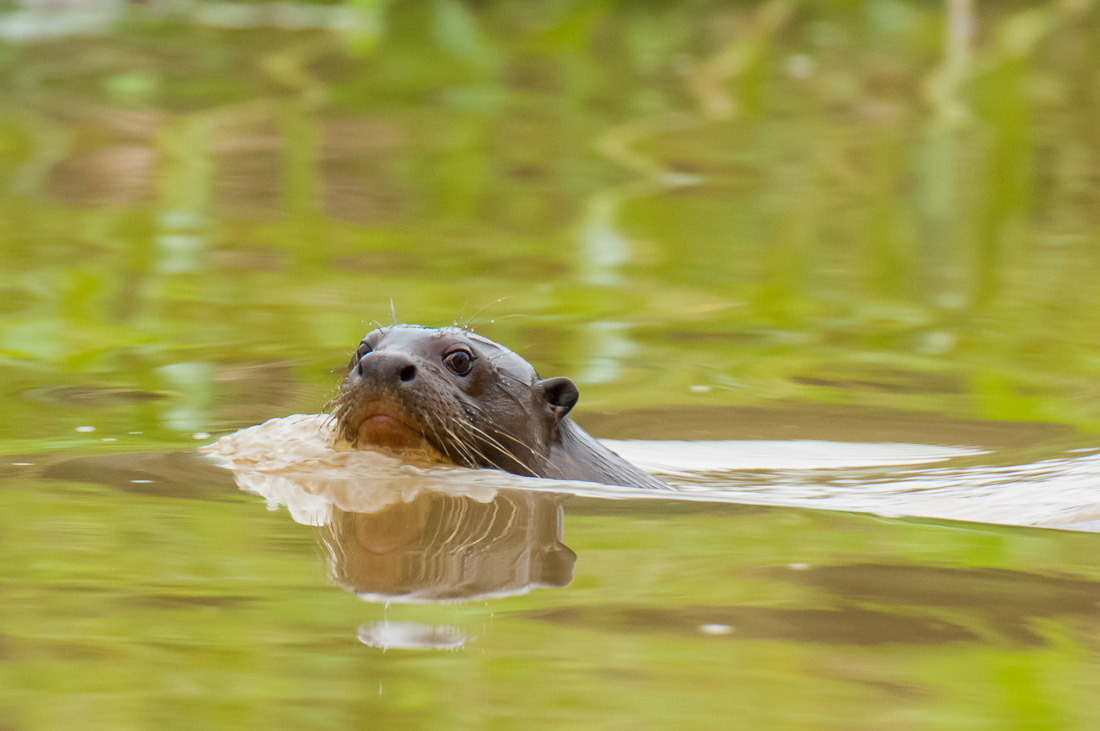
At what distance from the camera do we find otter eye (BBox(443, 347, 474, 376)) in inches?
179

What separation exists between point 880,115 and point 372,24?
639cm

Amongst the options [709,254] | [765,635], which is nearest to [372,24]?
[709,254]

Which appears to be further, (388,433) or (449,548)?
(388,433)

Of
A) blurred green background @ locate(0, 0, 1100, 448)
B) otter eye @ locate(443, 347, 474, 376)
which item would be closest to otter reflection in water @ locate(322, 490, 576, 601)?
otter eye @ locate(443, 347, 474, 376)

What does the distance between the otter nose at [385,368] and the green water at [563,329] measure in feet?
1.40

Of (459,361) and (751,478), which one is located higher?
(459,361)

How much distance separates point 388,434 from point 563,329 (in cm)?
279

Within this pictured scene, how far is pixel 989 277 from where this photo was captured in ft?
27.9

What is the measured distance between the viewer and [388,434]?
4.42 meters

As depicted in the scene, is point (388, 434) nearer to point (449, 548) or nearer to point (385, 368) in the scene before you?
point (385, 368)

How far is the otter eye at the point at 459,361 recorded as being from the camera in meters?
4.55

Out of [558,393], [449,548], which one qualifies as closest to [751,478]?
[558,393]

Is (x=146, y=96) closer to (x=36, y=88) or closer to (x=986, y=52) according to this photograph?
(x=36, y=88)

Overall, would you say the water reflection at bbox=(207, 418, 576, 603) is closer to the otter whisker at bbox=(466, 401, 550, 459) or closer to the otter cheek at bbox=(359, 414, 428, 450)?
the otter cheek at bbox=(359, 414, 428, 450)
